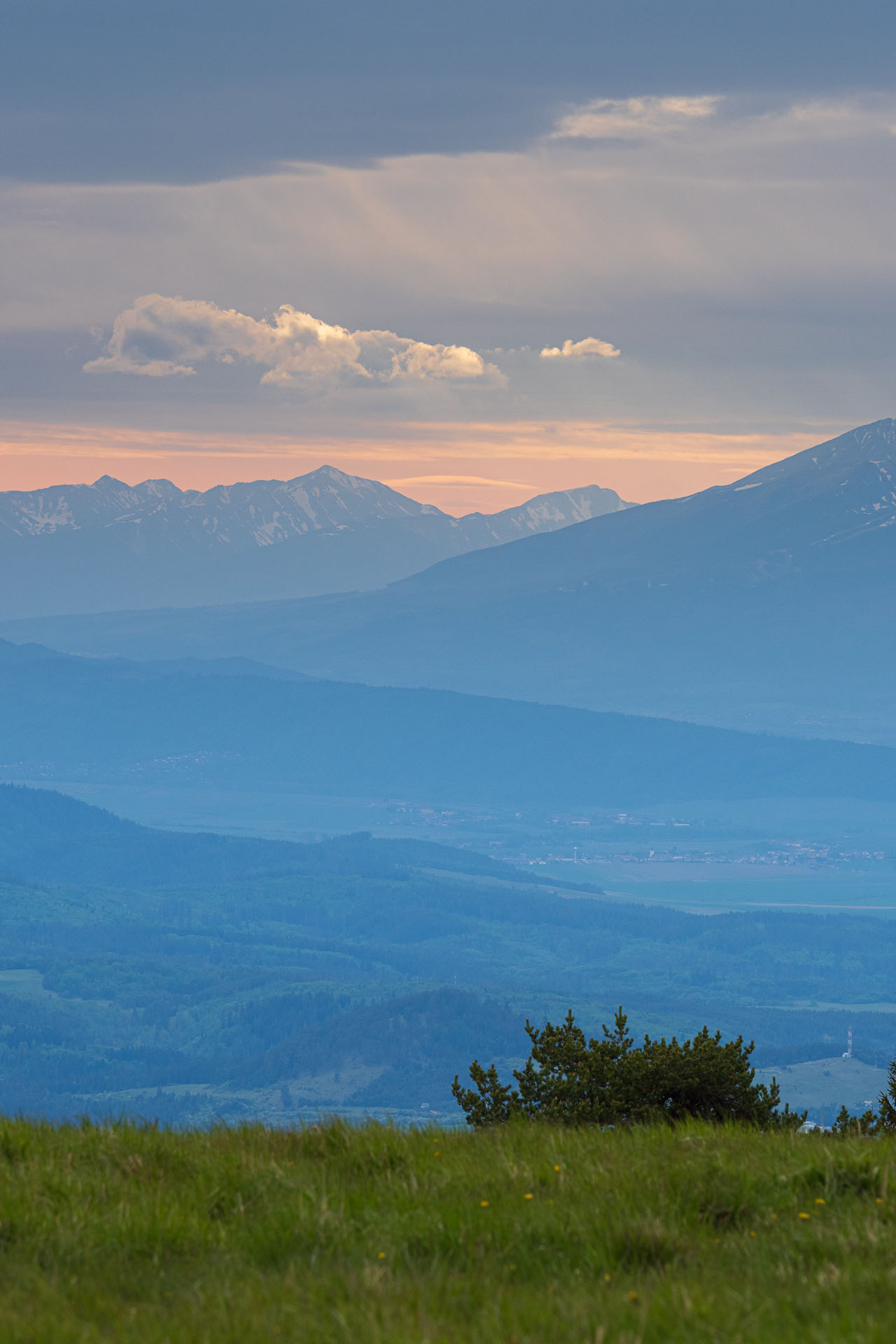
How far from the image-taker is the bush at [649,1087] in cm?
1647

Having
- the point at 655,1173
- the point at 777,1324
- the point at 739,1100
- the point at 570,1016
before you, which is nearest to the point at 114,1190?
the point at 655,1173

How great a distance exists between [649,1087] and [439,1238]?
10.7m

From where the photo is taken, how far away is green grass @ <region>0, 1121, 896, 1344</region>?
593 centimetres

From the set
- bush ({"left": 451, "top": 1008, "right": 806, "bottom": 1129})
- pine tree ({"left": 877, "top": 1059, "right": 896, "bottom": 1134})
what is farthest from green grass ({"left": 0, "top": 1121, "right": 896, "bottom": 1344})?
pine tree ({"left": 877, "top": 1059, "right": 896, "bottom": 1134})

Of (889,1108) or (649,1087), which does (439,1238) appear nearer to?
(649,1087)

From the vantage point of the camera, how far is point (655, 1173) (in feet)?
27.3

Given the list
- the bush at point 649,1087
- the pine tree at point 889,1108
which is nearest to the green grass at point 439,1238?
the bush at point 649,1087

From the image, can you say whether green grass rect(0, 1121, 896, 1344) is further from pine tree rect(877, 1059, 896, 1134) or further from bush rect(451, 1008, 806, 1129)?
pine tree rect(877, 1059, 896, 1134)

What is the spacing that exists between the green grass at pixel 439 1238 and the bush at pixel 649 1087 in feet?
20.0

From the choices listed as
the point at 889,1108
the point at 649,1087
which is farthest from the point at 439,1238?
the point at 889,1108

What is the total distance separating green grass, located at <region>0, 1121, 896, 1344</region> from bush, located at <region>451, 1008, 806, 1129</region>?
20.0ft

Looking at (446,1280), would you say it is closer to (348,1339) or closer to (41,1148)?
(348,1339)

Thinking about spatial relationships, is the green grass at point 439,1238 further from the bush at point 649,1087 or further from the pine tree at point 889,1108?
the pine tree at point 889,1108

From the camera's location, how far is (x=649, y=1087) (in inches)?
686
